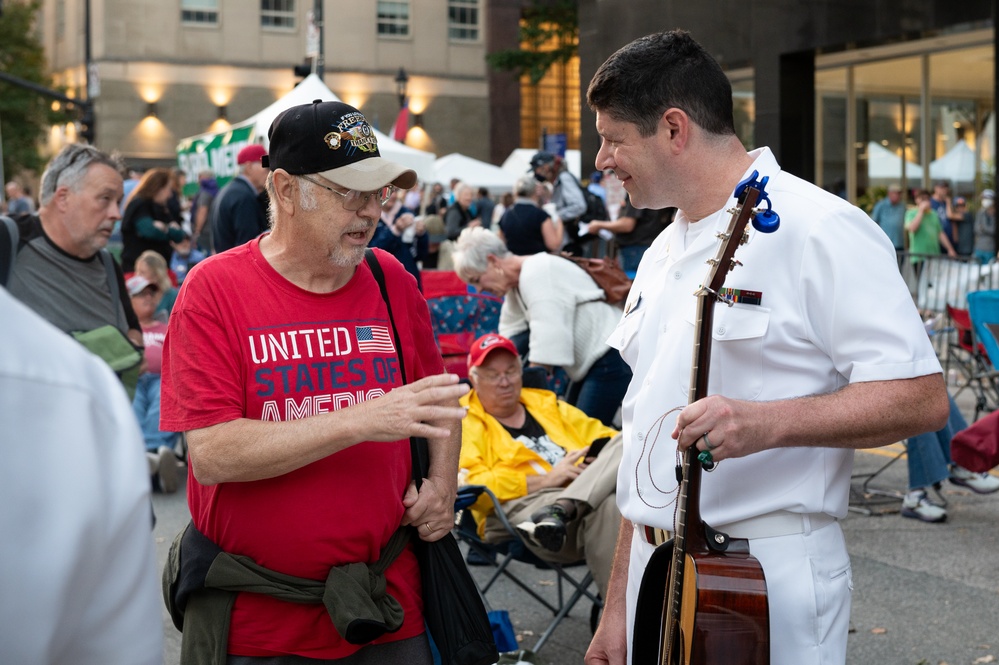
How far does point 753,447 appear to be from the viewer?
84.6 inches

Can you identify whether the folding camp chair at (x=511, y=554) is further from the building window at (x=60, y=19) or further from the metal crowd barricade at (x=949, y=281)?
the building window at (x=60, y=19)

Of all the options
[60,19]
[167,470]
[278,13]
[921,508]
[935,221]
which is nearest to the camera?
[921,508]

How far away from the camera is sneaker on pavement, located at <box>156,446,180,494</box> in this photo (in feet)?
26.8

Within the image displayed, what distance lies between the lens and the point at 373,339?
2686 millimetres

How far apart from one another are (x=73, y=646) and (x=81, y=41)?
47.3 m

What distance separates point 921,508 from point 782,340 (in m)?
5.09

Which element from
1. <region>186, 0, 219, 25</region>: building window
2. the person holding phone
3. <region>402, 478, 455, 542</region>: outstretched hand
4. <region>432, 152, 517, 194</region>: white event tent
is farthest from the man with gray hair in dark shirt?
<region>186, 0, 219, 25</region>: building window

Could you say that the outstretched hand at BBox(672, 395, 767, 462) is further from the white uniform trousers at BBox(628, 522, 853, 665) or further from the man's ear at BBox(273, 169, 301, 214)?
the man's ear at BBox(273, 169, 301, 214)

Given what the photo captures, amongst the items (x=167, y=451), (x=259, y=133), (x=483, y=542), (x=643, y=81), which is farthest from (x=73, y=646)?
(x=259, y=133)

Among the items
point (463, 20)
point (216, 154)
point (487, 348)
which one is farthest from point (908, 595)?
point (463, 20)

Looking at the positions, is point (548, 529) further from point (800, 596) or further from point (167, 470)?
point (167, 470)

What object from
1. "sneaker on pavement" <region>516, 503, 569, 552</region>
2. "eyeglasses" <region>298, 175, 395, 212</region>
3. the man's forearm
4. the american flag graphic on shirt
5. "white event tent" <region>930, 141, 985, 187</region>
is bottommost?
"sneaker on pavement" <region>516, 503, 569, 552</region>

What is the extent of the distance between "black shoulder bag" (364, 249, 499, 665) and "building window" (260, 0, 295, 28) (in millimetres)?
44244

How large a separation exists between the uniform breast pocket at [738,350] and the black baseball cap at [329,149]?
0.82 metres
